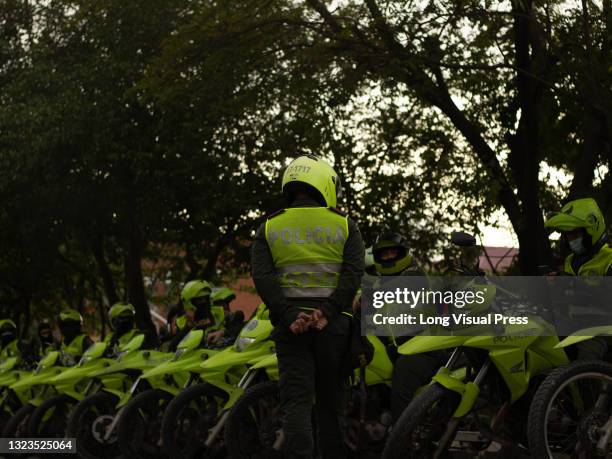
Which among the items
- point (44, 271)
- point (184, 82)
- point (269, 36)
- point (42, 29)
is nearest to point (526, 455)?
point (269, 36)

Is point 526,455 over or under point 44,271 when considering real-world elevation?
under

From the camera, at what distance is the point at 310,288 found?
6.05 m

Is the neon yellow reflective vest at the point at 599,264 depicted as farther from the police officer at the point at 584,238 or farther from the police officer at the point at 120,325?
the police officer at the point at 120,325

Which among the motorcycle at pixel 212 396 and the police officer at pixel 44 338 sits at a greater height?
the police officer at pixel 44 338

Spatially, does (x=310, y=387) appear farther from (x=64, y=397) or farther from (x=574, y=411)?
(x=64, y=397)

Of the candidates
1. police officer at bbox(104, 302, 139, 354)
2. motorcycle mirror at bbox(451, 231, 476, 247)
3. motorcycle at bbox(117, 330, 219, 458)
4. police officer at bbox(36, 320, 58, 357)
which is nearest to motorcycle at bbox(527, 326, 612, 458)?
motorcycle mirror at bbox(451, 231, 476, 247)

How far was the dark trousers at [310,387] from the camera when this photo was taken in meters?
5.82

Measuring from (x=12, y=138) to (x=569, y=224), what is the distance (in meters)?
14.9

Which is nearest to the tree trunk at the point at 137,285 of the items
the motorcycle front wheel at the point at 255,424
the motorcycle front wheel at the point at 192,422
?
the motorcycle front wheel at the point at 192,422

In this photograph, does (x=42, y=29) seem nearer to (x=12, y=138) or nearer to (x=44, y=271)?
(x=12, y=138)

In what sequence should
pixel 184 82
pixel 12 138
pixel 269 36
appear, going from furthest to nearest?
pixel 12 138
pixel 184 82
pixel 269 36

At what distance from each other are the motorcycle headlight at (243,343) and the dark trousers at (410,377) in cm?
165

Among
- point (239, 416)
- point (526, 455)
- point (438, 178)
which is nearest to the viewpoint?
point (526, 455)

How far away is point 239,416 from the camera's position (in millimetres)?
7543
